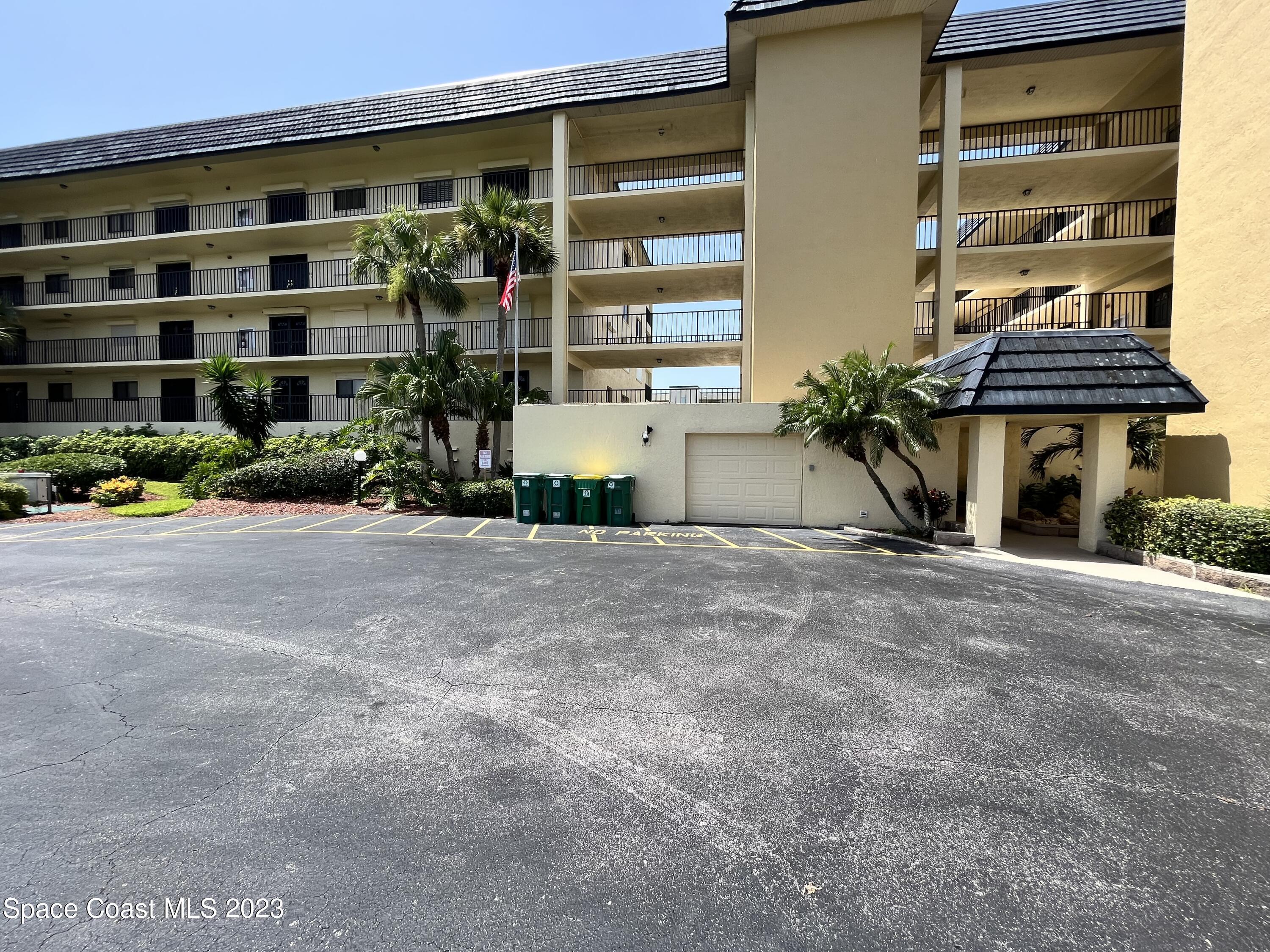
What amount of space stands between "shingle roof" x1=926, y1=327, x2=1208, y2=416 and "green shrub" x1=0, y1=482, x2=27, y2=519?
73.4 ft

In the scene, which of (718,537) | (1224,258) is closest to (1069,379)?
(1224,258)

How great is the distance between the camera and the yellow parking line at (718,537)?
33.7 ft

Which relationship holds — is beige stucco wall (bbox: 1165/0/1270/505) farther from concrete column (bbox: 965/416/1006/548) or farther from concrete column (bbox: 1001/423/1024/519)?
concrete column (bbox: 965/416/1006/548)

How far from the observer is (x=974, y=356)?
10.5m

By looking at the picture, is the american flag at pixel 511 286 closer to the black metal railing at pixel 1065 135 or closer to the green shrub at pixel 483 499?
the green shrub at pixel 483 499

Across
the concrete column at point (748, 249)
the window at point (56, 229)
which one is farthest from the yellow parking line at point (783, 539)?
the window at point (56, 229)

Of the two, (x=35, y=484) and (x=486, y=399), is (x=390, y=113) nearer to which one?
(x=486, y=399)

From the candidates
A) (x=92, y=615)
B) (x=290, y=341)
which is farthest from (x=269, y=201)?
(x=92, y=615)

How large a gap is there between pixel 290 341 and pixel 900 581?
23.4 meters

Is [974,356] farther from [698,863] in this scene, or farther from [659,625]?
[698,863]

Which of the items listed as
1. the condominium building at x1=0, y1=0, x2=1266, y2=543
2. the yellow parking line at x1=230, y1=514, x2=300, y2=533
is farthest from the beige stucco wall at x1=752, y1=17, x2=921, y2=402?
the yellow parking line at x1=230, y1=514, x2=300, y2=533

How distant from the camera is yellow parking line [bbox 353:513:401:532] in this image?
11.4 meters

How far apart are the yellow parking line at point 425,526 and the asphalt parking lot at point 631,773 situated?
467 centimetres

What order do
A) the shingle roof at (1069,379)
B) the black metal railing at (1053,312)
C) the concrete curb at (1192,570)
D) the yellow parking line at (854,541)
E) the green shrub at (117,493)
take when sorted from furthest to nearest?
1. the black metal railing at (1053,312)
2. the green shrub at (117,493)
3. the yellow parking line at (854,541)
4. the shingle roof at (1069,379)
5. the concrete curb at (1192,570)
